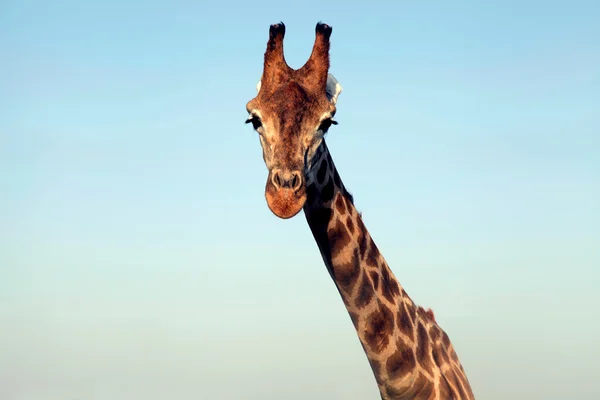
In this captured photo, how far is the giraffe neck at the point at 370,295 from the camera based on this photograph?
413 inches

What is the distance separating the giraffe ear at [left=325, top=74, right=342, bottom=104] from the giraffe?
0.05 feet

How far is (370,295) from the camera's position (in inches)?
423

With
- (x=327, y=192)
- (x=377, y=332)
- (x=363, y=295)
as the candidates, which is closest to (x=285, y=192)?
(x=327, y=192)

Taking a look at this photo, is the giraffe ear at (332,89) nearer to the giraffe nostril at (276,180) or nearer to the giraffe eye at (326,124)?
the giraffe eye at (326,124)

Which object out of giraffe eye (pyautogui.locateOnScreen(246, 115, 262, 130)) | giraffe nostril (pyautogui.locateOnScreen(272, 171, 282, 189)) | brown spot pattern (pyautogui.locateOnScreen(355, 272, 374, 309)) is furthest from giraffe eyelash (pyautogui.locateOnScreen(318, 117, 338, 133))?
brown spot pattern (pyautogui.locateOnScreen(355, 272, 374, 309))

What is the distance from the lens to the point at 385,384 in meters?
11.0

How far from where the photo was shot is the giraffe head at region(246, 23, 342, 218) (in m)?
8.85

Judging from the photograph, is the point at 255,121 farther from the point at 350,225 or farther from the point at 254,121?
the point at 350,225

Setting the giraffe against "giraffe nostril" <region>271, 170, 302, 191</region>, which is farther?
the giraffe

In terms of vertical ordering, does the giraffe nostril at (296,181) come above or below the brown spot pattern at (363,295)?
above

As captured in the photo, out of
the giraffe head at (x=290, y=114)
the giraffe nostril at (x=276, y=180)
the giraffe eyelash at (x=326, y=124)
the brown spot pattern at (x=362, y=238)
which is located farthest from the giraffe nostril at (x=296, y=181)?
the brown spot pattern at (x=362, y=238)

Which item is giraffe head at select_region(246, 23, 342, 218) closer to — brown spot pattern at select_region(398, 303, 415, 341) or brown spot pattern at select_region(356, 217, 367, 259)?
brown spot pattern at select_region(356, 217, 367, 259)

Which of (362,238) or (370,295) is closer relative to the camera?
(370,295)

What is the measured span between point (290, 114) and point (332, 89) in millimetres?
1191
